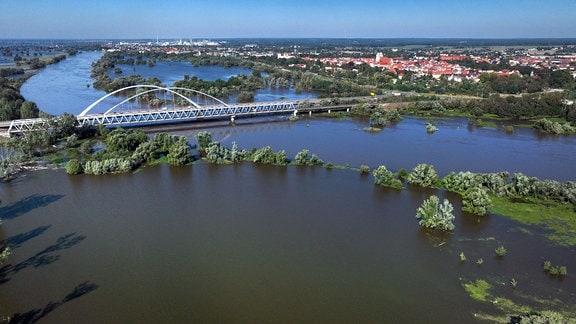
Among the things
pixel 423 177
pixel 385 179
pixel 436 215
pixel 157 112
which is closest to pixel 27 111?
pixel 157 112

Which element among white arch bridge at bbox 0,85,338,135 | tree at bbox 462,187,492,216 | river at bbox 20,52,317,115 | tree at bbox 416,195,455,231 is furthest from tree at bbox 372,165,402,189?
river at bbox 20,52,317,115

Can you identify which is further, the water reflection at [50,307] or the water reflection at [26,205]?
the water reflection at [26,205]

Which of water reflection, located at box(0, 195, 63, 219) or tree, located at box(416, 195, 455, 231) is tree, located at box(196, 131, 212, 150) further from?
tree, located at box(416, 195, 455, 231)

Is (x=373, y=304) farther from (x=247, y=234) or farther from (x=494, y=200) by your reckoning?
(x=494, y=200)

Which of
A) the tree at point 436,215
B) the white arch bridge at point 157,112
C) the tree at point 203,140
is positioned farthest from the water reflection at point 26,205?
the tree at point 436,215

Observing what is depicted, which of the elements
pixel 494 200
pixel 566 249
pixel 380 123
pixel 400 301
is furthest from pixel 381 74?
pixel 400 301

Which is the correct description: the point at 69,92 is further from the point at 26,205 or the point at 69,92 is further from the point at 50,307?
the point at 50,307

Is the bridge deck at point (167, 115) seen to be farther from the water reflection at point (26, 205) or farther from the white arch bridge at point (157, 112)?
the water reflection at point (26, 205)
